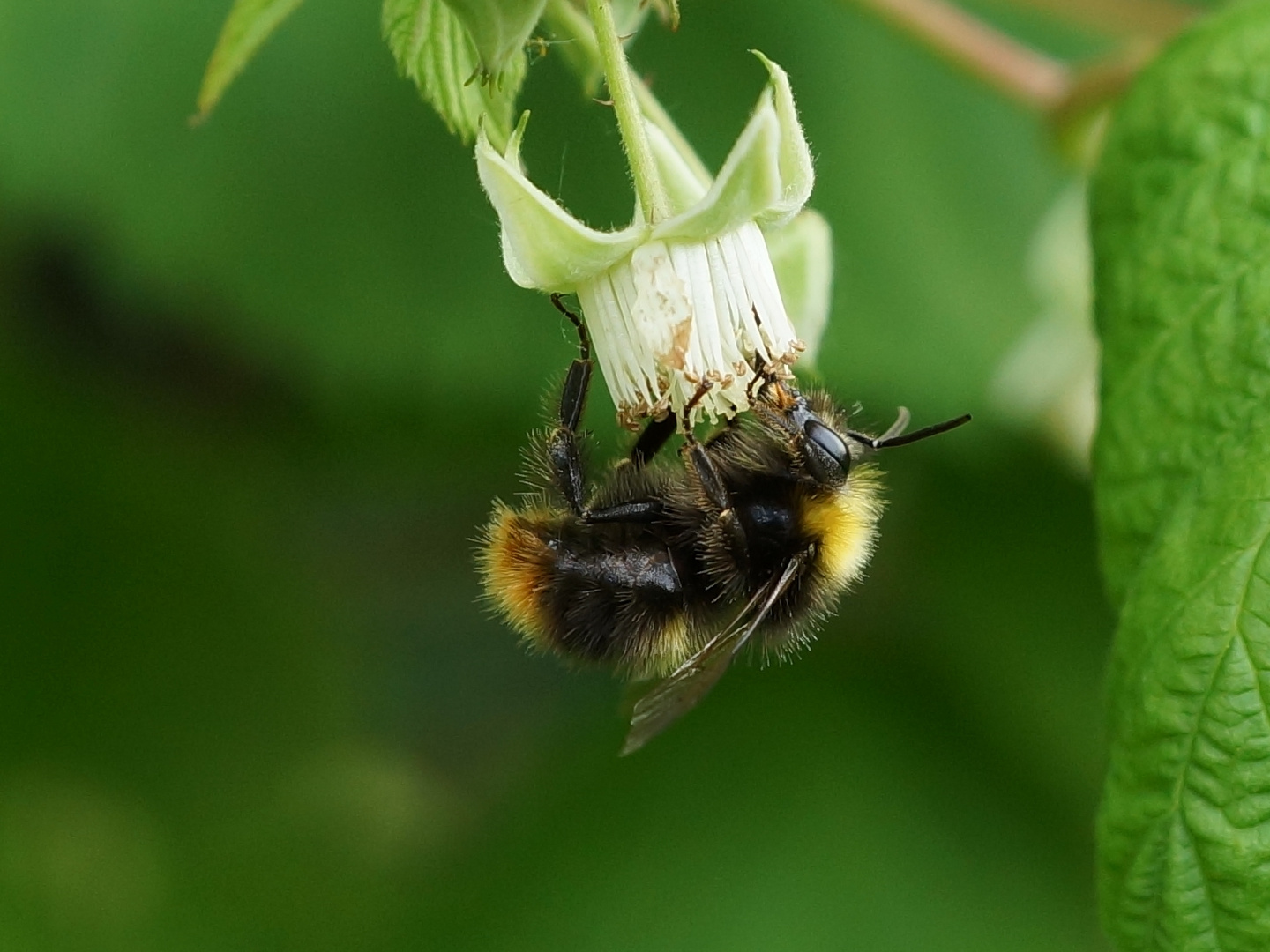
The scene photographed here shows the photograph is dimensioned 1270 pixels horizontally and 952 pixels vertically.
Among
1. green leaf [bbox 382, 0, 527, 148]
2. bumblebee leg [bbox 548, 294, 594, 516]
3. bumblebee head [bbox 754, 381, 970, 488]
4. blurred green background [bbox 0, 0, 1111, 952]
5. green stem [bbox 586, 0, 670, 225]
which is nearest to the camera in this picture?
green stem [bbox 586, 0, 670, 225]

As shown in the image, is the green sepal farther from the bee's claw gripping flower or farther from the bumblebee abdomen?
the bumblebee abdomen

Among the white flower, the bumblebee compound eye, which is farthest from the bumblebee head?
the white flower

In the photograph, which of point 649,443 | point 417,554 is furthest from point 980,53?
point 417,554

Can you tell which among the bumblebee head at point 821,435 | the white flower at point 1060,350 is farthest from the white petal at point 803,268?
the white flower at point 1060,350

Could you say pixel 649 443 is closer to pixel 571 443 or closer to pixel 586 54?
pixel 571 443

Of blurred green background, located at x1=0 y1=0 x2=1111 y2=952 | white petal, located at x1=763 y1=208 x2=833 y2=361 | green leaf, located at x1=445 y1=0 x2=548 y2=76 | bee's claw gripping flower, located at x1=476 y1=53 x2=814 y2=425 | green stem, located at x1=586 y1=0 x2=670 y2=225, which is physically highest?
green leaf, located at x1=445 y1=0 x2=548 y2=76

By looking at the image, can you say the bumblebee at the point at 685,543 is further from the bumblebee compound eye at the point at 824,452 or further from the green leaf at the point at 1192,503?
the green leaf at the point at 1192,503
